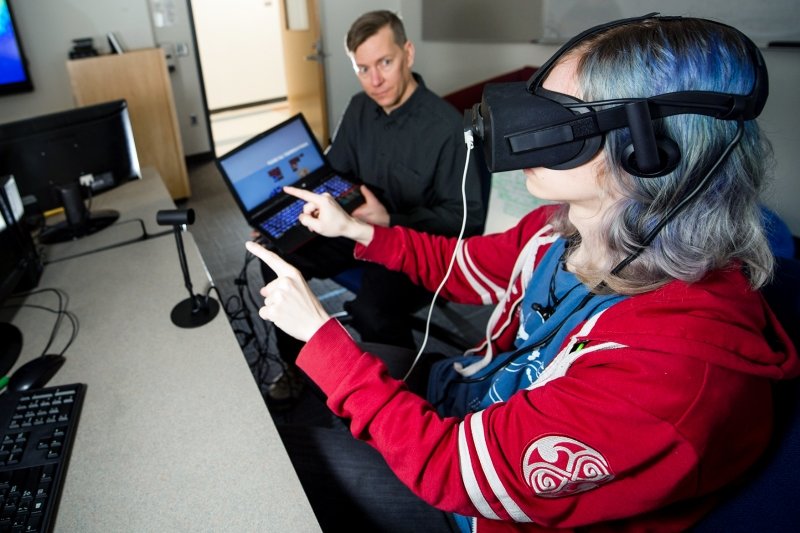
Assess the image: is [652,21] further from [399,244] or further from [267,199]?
[267,199]

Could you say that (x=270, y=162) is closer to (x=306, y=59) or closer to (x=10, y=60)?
(x=306, y=59)

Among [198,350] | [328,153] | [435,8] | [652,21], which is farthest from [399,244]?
[435,8]

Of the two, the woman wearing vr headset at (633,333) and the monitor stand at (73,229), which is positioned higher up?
the woman wearing vr headset at (633,333)

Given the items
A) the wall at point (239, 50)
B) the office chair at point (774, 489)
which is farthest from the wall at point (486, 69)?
the wall at point (239, 50)

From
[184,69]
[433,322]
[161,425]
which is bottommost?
[433,322]

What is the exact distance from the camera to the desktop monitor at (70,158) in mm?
1520

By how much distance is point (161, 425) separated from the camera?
0.89 metres

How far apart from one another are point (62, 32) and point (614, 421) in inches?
171

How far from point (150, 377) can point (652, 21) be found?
103cm

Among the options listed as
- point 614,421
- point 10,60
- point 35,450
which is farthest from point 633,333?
point 10,60

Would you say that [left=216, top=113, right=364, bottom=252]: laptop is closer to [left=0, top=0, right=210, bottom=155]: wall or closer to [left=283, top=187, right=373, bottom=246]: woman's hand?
[left=283, top=187, right=373, bottom=246]: woman's hand

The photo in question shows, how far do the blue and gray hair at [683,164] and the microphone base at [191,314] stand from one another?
878 mm

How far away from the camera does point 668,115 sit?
1.93 feet

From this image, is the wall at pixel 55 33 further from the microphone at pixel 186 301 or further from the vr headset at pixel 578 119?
the vr headset at pixel 578 119
